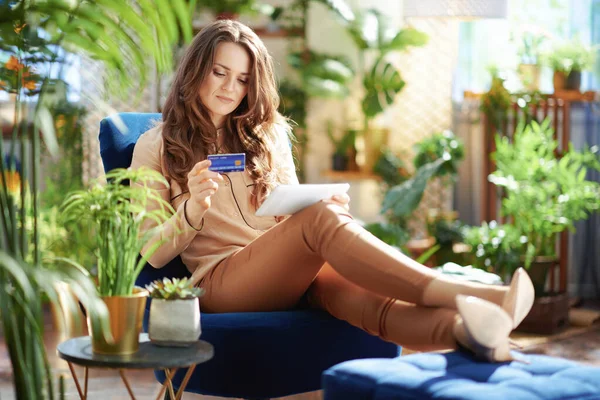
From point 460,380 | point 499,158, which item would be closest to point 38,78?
point 460,380

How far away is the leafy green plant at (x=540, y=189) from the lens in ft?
13.8

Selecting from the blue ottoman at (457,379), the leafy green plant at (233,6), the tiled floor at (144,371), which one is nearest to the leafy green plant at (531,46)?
the tiled floor at (144,371)

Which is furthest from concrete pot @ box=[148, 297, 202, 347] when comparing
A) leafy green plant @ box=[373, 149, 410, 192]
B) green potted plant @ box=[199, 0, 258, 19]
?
green potted plant @ box=[199, 0, 258, 19]

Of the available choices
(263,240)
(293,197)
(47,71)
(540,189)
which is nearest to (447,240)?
(540,189)

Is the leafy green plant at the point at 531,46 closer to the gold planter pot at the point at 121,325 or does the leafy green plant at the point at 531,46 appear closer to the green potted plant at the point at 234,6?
the green potted plant at the point at 234,6

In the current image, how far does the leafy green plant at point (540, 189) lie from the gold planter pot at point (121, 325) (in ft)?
9.27

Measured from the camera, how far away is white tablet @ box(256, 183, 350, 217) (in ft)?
6.98

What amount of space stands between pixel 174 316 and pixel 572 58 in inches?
137

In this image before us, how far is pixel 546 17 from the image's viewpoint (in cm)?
538

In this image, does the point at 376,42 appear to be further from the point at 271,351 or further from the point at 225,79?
the point at 271,351

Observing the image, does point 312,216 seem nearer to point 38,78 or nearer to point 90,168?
point 38,78

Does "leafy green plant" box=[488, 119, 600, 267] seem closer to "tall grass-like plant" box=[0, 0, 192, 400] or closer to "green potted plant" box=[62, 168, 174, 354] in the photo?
"green potted plant" box=[62, 168, 174, 354]

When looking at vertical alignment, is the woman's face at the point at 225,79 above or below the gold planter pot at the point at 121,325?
above

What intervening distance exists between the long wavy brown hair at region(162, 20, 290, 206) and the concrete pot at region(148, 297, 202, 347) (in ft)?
2.46
